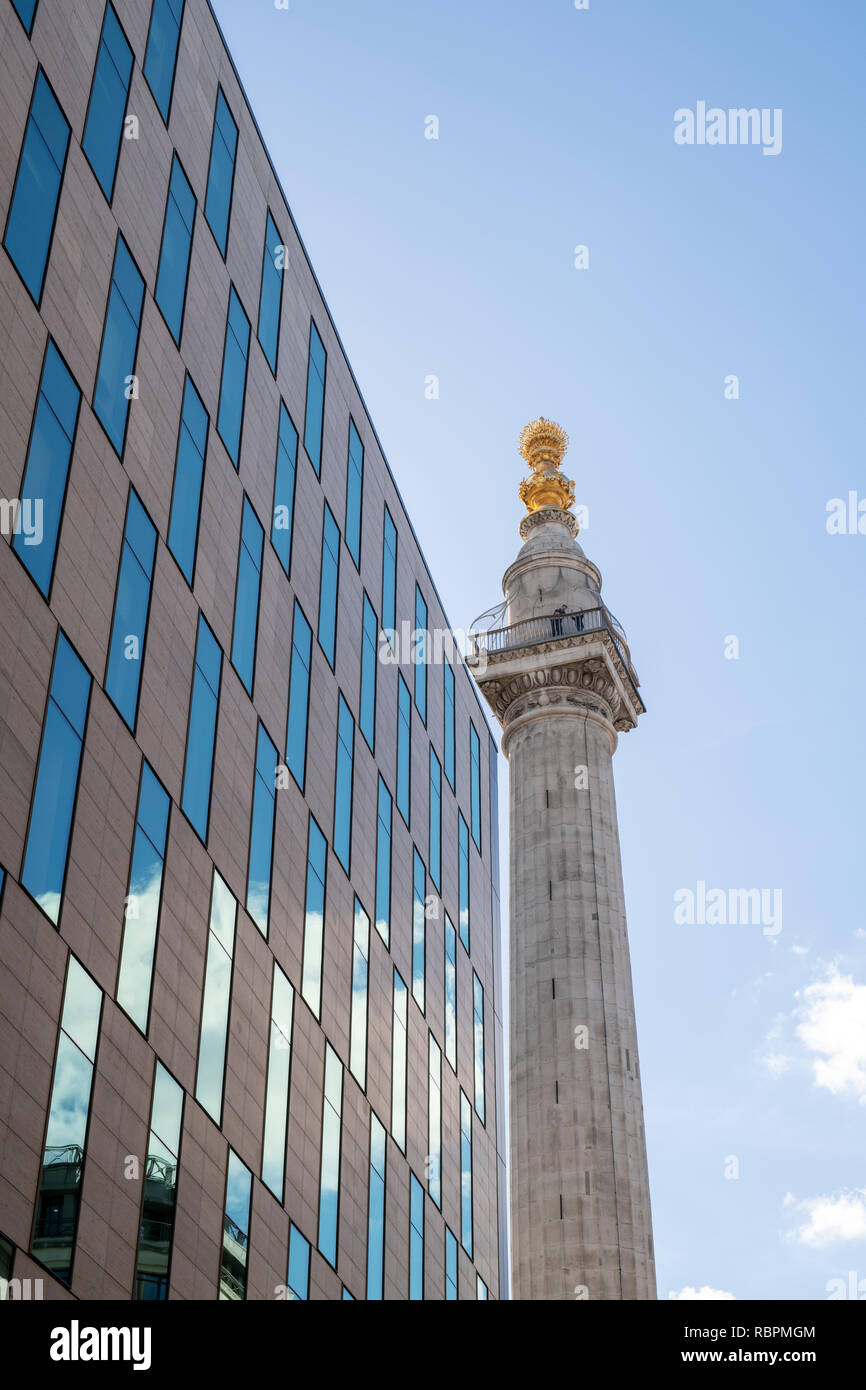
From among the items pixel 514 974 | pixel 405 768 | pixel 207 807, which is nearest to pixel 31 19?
pixel 207 807

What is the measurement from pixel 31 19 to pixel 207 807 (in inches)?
533

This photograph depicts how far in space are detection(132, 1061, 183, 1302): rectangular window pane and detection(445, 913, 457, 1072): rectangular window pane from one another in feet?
64.2

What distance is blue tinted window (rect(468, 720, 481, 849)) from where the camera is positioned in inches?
2045

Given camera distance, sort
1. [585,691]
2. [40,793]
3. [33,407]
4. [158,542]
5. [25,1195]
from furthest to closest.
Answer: [585,691], [158,542], [33,407], [40,793], [25,1195]

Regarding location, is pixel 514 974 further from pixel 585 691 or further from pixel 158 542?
pixel 158 542

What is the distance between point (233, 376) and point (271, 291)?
180 inches

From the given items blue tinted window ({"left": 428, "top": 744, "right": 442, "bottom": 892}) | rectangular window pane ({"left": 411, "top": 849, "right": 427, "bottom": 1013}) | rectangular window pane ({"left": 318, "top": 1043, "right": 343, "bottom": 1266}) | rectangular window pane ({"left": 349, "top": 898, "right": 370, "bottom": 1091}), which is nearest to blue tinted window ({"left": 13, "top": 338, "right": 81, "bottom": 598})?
rectangular window pane ({"left": 318, "top": 1043, "right": 343, "bottom": 1266})

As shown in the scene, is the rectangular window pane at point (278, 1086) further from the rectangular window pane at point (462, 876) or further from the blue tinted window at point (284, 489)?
the rectangular window pane at point (462, 876)

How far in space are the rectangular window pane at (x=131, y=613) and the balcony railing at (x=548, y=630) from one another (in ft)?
91.3

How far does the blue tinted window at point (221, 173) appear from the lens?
32.8 m

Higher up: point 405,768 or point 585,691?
point 585,691

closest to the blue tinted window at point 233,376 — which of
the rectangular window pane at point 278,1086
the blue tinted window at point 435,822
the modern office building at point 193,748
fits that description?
the modern office building at point 193,748
